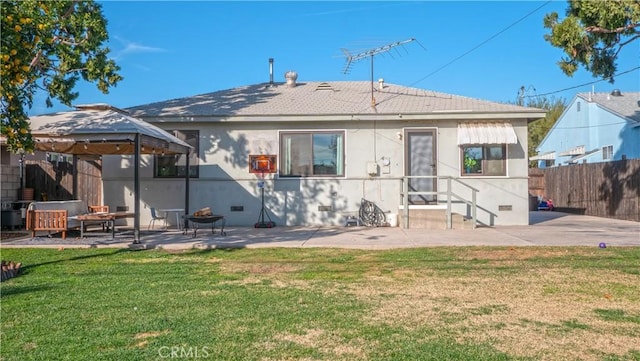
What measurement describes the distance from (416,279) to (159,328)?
3.41 metres

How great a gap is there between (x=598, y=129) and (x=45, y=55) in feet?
84.5

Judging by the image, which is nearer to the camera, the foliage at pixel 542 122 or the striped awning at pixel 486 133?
the striped awning at pixel 486 133

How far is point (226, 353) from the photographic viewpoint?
3.76 meters

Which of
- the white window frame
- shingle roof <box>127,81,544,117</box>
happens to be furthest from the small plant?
the white window frame

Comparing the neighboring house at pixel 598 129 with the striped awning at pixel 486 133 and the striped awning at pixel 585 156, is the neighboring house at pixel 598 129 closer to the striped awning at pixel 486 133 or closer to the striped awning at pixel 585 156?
the striped awning at pixel 585 156

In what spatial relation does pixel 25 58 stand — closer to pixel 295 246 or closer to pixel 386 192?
pixel 295 246

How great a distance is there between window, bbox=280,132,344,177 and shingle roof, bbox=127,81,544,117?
2.30ft

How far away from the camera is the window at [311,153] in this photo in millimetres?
13688

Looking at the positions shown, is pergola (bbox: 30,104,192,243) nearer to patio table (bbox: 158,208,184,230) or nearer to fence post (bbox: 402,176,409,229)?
patio table (bbox: 158,208,184,230)

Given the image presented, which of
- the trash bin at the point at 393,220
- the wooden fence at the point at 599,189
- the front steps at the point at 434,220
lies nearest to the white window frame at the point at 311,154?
the trash bin at the point at 393,220

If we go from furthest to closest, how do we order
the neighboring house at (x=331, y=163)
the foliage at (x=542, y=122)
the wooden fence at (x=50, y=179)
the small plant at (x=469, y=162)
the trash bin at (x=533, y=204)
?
1. the foliage at (x=542, y=122)
2. the trash bin at (x=533, y=204)
3. the wooden fence at (x=50, y=179)
4. the small plant at (x=469, y=162)
5. the neighboring house at (x=331, y=163)

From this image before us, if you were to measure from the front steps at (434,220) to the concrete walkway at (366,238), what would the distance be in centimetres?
41

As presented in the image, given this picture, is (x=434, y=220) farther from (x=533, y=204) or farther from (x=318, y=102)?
(x=533, y=204)

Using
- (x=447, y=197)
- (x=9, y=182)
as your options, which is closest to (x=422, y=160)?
(x=447, y=197)
